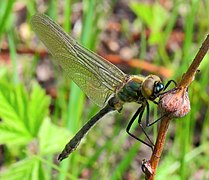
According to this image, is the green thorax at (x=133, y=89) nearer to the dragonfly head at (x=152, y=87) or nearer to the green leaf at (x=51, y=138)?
the dragonfly head at (x=152, y=87)

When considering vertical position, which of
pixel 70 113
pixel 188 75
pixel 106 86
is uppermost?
pixel 188 75

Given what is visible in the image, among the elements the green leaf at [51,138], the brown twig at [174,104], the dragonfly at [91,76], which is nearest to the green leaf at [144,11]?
the green leaf at [51,138]

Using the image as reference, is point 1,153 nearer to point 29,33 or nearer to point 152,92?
point 29,33

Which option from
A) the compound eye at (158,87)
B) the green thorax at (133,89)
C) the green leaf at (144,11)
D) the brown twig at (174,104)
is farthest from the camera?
the green leaf at (144,11)

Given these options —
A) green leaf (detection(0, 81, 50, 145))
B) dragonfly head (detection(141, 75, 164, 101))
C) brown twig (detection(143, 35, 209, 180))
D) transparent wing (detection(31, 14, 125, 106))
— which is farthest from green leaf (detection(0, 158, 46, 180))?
brown twig (detection(143, 35, 209, 180))

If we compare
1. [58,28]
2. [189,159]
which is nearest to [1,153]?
[189,159]

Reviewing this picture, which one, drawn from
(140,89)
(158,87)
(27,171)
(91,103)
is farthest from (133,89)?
(91,103)

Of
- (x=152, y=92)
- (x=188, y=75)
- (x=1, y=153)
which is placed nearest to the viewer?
(x=188, y=75)
